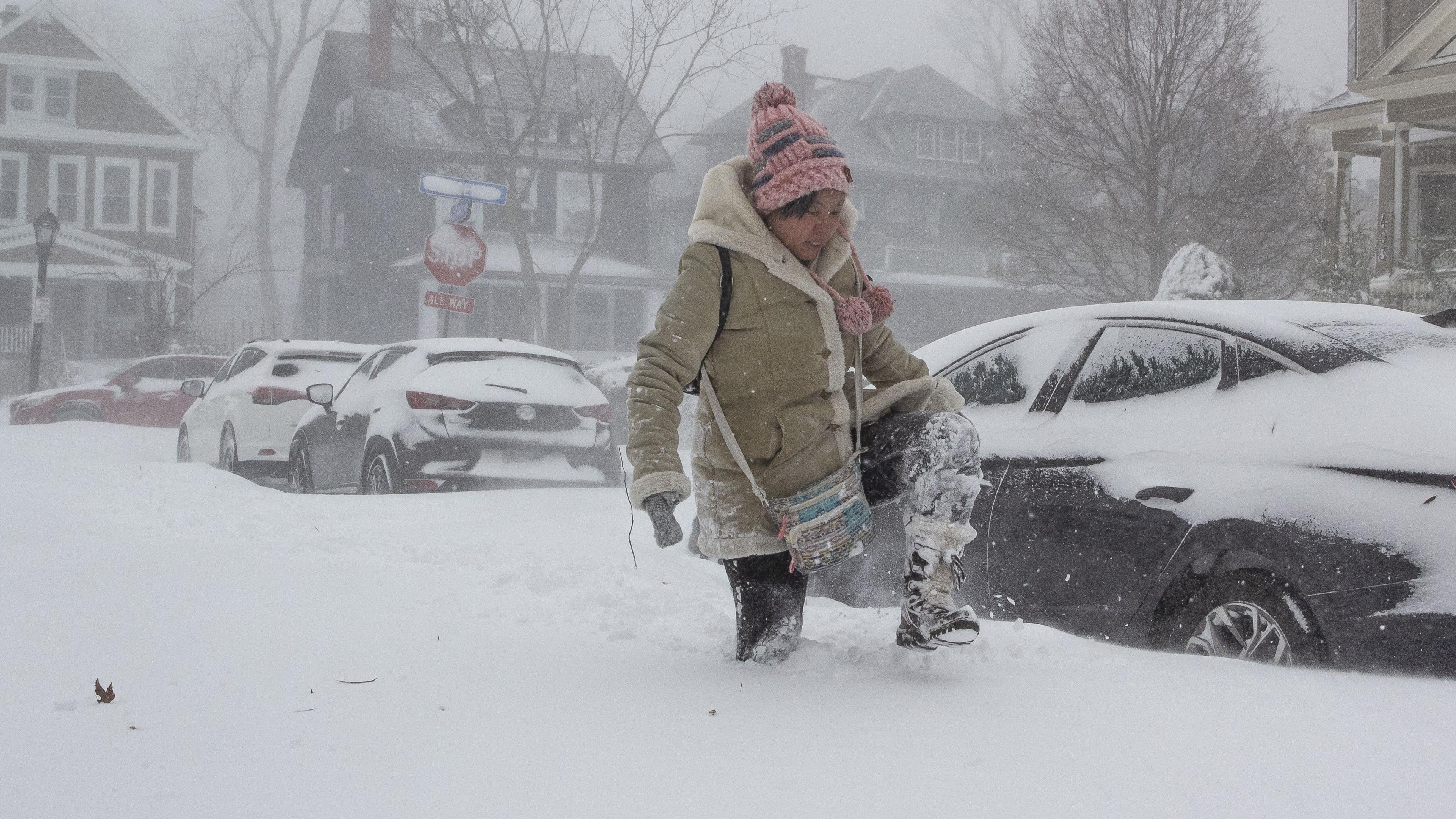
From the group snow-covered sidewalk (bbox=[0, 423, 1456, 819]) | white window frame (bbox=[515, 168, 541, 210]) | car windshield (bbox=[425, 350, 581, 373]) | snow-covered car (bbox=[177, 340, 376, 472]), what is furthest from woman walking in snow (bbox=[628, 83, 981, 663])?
white window frame (bbox=[515, 168, 541, 210])

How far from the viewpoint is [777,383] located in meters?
3.02

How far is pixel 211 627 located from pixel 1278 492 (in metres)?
3.05

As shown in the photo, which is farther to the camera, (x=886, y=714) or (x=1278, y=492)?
(x=1278, y=492)

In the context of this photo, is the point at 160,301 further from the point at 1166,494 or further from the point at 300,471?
the point at 1166,494

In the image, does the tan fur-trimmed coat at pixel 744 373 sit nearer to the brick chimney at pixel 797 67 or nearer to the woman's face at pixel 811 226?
the woman's face at pixel 811 226

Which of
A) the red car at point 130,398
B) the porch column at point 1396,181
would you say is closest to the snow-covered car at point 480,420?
the red car at point 130,398

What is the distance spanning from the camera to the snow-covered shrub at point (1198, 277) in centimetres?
1280

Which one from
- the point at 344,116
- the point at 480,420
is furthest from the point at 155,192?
the point at 480,420

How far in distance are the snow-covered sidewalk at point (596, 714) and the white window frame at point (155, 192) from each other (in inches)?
1306

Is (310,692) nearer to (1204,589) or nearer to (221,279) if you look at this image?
(1204,589)

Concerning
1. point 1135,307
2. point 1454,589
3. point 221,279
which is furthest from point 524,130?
point 1454,589

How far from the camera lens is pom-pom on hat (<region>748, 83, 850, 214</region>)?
2977mm

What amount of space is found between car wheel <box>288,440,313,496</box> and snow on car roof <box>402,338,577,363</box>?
1.68 metres

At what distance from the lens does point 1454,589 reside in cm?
283
